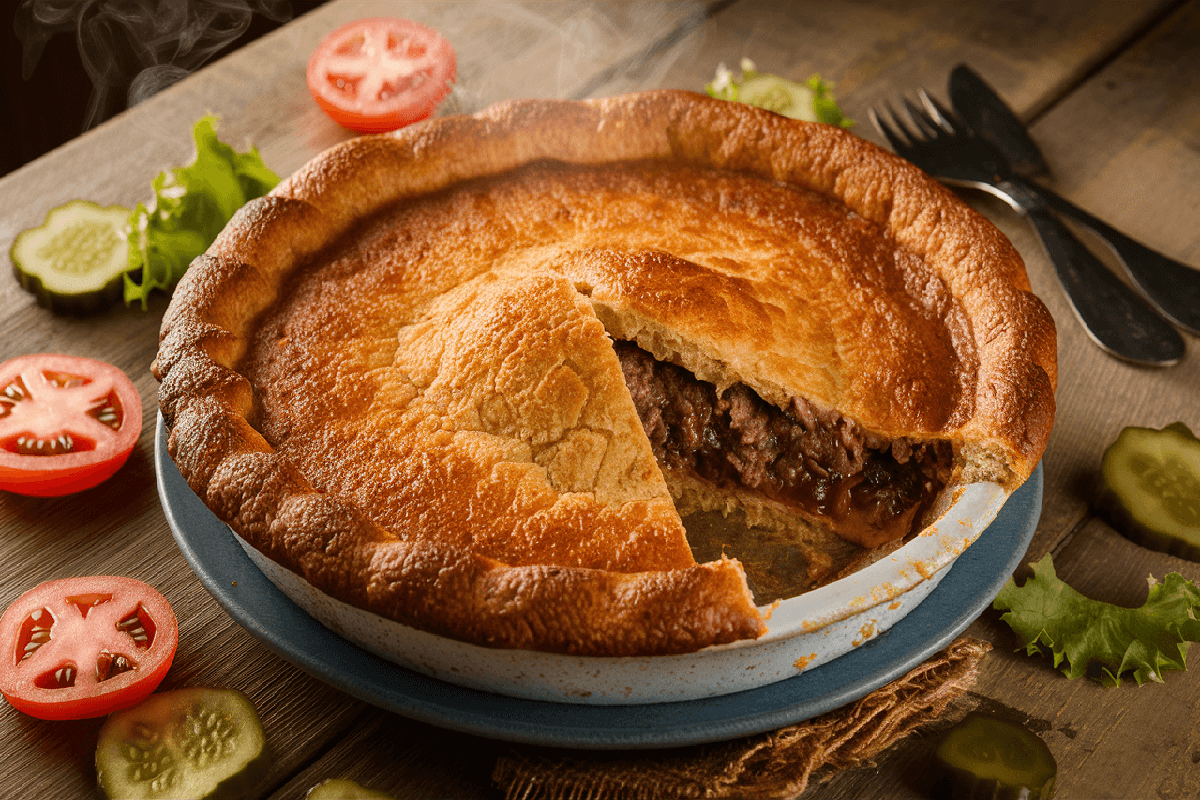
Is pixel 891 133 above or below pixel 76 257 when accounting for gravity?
above

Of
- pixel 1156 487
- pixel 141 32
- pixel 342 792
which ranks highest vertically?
pixel 1156 487

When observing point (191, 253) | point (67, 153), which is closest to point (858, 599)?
point (191, 253)

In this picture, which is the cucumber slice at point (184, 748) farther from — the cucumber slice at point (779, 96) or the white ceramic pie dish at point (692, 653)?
the cucumber slice at point (779, 96)

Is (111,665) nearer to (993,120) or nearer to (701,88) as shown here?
(701,88)

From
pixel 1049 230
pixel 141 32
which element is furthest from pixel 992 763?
pixel 141 32

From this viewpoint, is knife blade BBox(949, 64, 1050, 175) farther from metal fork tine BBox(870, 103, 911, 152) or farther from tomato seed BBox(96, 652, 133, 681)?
tomato seed BBox(96, 652, 133, 681)

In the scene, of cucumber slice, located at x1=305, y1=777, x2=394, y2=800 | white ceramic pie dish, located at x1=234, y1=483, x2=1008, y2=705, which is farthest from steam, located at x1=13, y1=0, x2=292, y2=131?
cucumber slice, located at x1=305, y1=777, x2=394, y2=800
